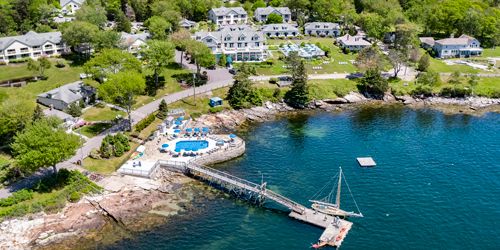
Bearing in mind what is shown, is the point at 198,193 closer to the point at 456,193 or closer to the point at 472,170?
the point at 456,193

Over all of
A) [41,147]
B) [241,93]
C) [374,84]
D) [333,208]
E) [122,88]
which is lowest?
[333,208]

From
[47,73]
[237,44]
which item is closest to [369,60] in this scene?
[237,44]

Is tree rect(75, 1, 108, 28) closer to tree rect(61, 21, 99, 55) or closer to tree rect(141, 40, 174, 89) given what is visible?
tree rect(61, 21, 99, 55)

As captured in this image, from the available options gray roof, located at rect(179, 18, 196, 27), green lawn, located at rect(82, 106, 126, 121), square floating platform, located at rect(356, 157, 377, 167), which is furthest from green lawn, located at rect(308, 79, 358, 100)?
gray roof, located at rect(179, 18, 196, 27)

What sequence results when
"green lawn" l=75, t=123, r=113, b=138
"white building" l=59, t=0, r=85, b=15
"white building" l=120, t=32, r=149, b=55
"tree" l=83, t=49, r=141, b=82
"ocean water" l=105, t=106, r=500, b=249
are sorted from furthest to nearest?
1. "white building" l=59, t=0, r=85, b=15
2. "white building" l=120, t=32, r=149, b=55
3. "tree" l=83, t=49, r=141, b=82
4. "green lawn" l=75, t=123, r=113, b=138
5. "ocean water" l=105, t=106, r=500, b=249

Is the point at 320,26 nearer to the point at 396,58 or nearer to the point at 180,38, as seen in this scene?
the point at 396,58

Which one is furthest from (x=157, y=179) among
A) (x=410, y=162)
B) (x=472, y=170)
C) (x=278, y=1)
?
(x=278, y=1)
